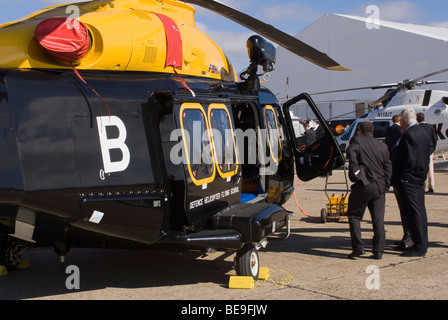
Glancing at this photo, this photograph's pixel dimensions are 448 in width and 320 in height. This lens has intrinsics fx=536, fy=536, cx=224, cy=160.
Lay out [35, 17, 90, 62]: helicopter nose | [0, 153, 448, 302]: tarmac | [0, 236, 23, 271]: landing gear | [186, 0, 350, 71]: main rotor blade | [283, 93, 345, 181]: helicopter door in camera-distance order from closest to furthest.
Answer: [35, 17, 90, 62]: helicopter nose < [0, 153, 448, 302]: tarmac < [0, 236, 23, 271]: landing gear < [186, 0, 350, 71]: main rotor blade < [283, 93, 345, 181]: helicopter door

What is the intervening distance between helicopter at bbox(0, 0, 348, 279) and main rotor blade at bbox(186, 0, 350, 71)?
57 cm

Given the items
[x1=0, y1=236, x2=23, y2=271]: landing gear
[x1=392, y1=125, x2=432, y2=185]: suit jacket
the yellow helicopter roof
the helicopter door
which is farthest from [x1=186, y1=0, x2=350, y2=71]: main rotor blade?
[x1=0, y1=236, x2=23, y2=271]: landing gear

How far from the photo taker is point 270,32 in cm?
671

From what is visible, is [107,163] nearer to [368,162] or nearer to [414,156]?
[368,162]

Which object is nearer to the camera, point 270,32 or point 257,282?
point 257,282

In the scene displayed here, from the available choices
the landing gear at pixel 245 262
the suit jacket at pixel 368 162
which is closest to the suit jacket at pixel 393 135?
the suit jacket at pixel 368 162

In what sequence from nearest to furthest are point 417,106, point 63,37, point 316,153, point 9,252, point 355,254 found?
1. point 63,37
2. point 9,252
3. point 355,254
4. point 316,153
5. point 417,106

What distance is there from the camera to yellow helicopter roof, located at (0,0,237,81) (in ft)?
15.5

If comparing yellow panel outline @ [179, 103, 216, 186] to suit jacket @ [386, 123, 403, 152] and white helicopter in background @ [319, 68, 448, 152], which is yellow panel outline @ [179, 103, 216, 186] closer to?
suit jacket @ [386, 123, 403, 152]

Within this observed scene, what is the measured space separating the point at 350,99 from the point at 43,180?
122 ft

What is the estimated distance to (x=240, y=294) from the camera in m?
5.24

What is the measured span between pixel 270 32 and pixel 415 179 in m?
2.61

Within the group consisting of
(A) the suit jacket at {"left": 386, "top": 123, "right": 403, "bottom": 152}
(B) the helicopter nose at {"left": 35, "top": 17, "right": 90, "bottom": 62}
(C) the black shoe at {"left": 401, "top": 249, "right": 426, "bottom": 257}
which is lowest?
(C) the black shoe at {"left": 401, "top": 249, "right": 426, "bottom": 257}

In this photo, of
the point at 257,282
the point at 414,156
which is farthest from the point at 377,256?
the point at 257,282
